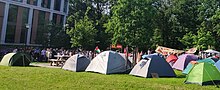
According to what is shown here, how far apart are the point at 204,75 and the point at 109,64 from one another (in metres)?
5.91

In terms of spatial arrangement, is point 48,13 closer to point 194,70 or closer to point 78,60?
point 78,60

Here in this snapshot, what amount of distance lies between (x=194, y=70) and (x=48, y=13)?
121ft

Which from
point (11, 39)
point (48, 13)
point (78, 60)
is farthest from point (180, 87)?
point (48, 13)

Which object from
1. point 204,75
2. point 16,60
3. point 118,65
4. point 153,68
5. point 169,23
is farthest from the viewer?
point 169,23

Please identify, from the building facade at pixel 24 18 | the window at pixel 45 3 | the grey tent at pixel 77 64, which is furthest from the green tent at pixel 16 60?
the window at pixel 45 3

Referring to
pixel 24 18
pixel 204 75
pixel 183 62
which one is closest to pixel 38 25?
pixel 24 18

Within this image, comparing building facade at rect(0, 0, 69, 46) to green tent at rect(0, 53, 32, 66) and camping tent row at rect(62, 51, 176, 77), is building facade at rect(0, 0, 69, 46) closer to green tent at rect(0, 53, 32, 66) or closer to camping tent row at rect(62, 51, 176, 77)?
green tent at rect(0, 53, 32, 66)

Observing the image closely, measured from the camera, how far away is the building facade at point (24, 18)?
41.9 meters

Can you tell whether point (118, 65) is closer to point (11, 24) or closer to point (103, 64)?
point (103, 64)

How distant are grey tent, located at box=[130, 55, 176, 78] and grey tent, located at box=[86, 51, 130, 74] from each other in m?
1.25

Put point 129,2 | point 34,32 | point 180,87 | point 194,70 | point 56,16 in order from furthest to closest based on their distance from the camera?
point 56,16
point 34,32
point 129,2
point 194,70
point 180,87

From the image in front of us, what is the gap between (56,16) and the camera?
50.6 m

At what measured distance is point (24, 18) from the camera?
147 ft

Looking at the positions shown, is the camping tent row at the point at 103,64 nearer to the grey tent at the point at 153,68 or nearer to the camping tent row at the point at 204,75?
the grey tent at the point at 153,68
